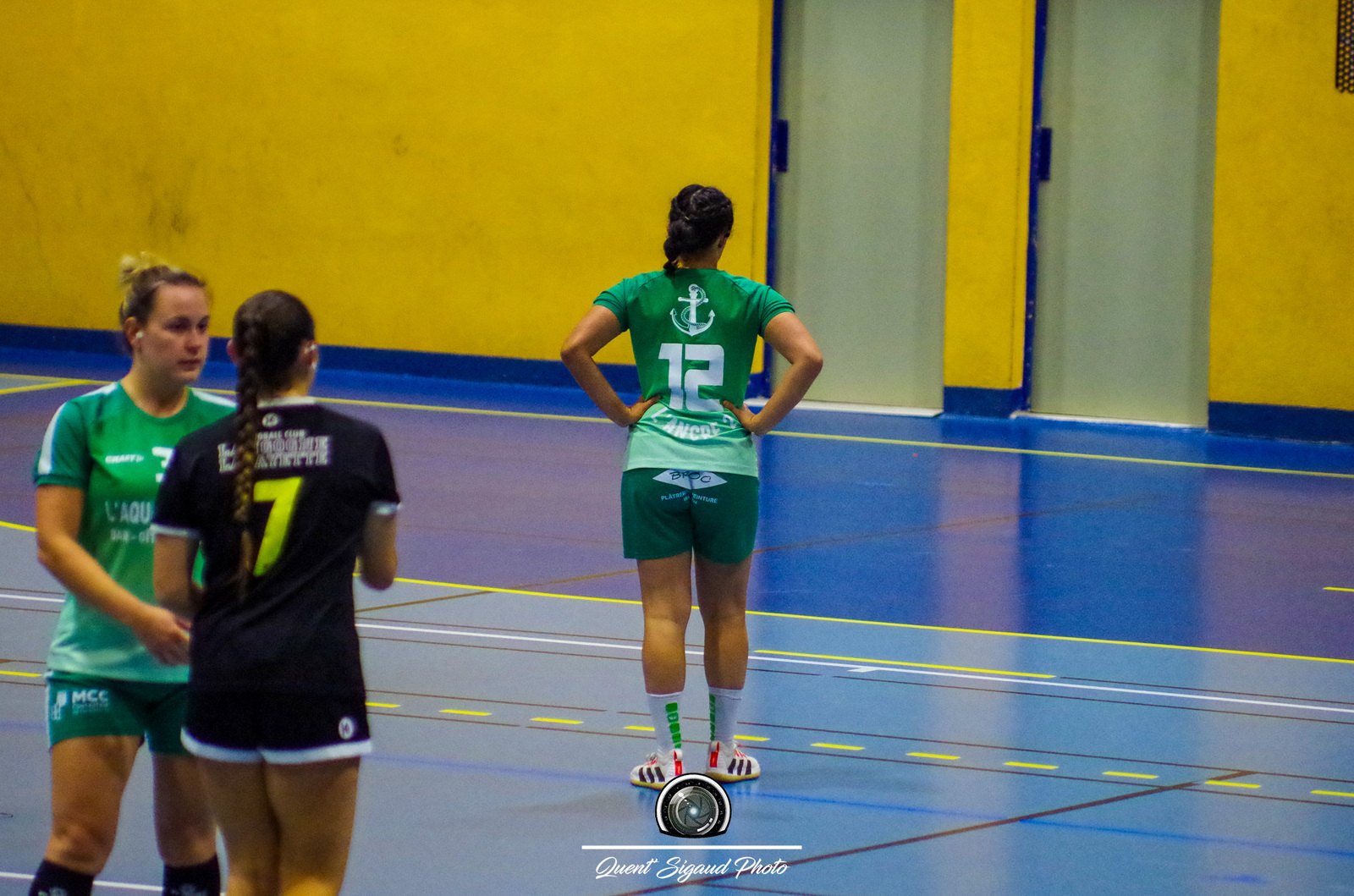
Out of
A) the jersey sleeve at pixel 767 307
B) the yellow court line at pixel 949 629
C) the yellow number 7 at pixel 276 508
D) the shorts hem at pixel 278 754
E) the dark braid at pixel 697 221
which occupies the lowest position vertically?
the yellow court line at pixel 949 629

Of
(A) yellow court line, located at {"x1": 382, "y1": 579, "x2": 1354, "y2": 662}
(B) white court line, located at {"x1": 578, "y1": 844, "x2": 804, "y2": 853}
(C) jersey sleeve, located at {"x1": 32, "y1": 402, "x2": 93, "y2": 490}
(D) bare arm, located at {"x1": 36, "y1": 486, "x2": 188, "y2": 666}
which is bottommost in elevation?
(B) white court line, located at {"x1": 578, "y1": 844, "x2": 804, "y2": 853}

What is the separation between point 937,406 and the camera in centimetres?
1748

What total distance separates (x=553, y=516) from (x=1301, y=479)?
566cm

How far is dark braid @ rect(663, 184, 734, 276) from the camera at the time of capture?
580 cm

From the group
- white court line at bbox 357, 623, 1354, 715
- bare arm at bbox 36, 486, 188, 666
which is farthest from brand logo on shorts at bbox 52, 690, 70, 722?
white court line at bbox 357, 623, 1354, 715

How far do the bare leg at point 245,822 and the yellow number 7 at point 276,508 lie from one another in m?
0.41

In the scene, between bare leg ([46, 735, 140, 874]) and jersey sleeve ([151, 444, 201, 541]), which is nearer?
jersey sleeve ([151, 444, 201, 541])

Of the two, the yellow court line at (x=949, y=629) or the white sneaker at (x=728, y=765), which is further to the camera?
the yellow court line at (x=949, y=629)

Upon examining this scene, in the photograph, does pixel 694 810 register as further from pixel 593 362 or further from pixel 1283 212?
pixel 1283 212

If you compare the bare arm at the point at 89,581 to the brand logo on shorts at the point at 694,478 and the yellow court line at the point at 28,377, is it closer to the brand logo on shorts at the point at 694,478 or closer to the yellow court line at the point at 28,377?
the brand logo on shorts at the point at 694,478

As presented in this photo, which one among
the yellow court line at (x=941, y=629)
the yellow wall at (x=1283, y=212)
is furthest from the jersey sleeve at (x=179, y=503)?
the yellow wall at (x=1283, y=212)

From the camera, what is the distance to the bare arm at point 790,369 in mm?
5859

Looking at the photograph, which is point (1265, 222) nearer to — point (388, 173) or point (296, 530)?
point (388, 173)

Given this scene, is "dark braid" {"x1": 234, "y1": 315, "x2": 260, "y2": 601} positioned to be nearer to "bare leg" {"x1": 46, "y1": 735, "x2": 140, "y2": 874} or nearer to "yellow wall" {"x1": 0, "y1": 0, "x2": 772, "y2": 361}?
"bare leg" {"x1": 46, "y1": 735, "x2": 140, "y2": 874}
